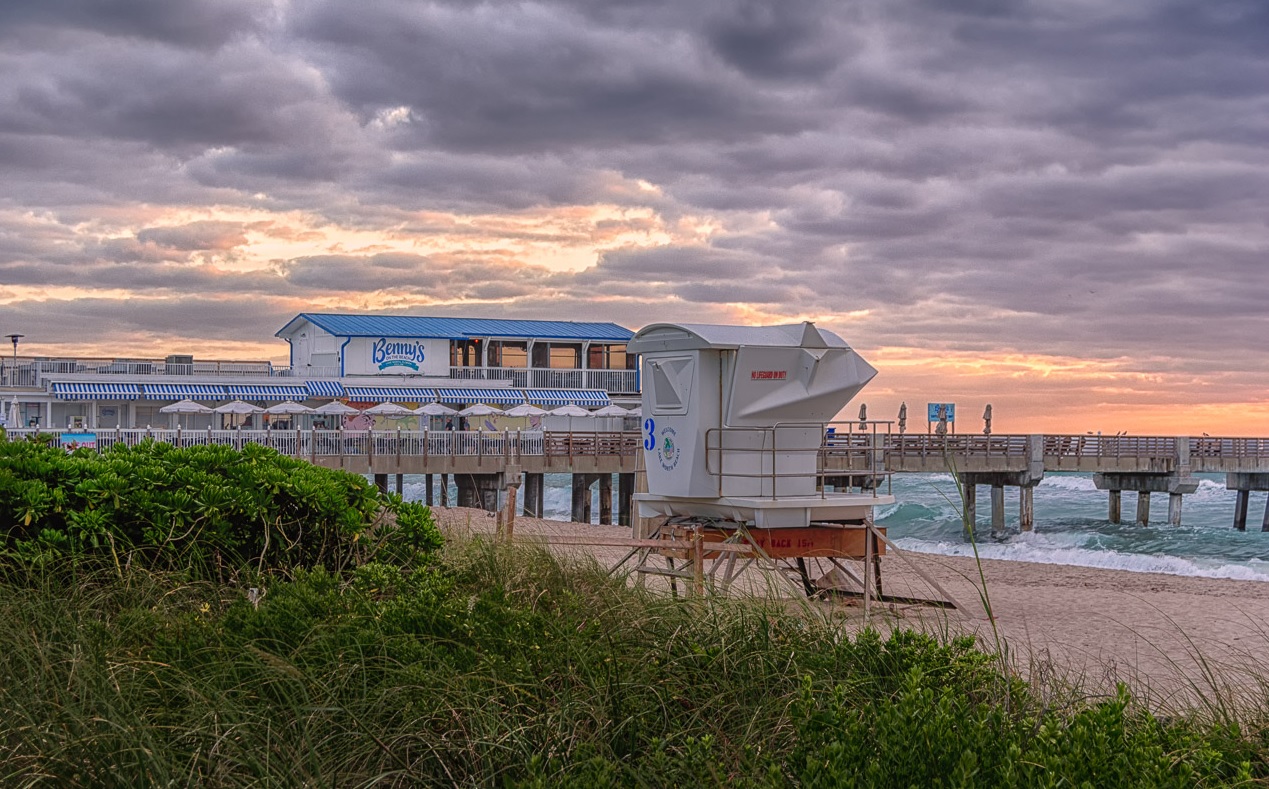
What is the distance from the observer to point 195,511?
9.23m

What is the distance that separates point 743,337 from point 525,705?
362 inches

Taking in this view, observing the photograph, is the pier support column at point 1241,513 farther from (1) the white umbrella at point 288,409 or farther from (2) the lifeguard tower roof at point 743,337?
(2) the lifeguard tower roof at point 743,337

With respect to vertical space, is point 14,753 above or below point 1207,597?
above

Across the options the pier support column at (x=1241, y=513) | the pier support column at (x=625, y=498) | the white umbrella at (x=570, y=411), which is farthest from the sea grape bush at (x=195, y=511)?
the pier support column at (x=1241, y=513)

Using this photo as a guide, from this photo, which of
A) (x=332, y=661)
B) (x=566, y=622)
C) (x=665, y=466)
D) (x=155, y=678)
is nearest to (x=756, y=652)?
(x=566, y=622)

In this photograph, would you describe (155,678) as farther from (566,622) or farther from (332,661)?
(566,622)

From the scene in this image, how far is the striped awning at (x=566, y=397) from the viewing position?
56.4 metres

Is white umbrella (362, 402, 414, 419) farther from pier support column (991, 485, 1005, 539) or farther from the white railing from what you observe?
pier support column (991, 485, 1005, 539)

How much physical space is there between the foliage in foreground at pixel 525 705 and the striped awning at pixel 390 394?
149ft

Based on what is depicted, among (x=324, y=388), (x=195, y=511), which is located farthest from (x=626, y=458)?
(x=195, y=511)

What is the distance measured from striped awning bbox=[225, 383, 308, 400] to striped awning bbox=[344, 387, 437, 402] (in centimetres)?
187

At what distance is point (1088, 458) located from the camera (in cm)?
4950

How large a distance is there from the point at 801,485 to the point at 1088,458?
1495 inches

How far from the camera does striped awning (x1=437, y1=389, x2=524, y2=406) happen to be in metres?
54.3
